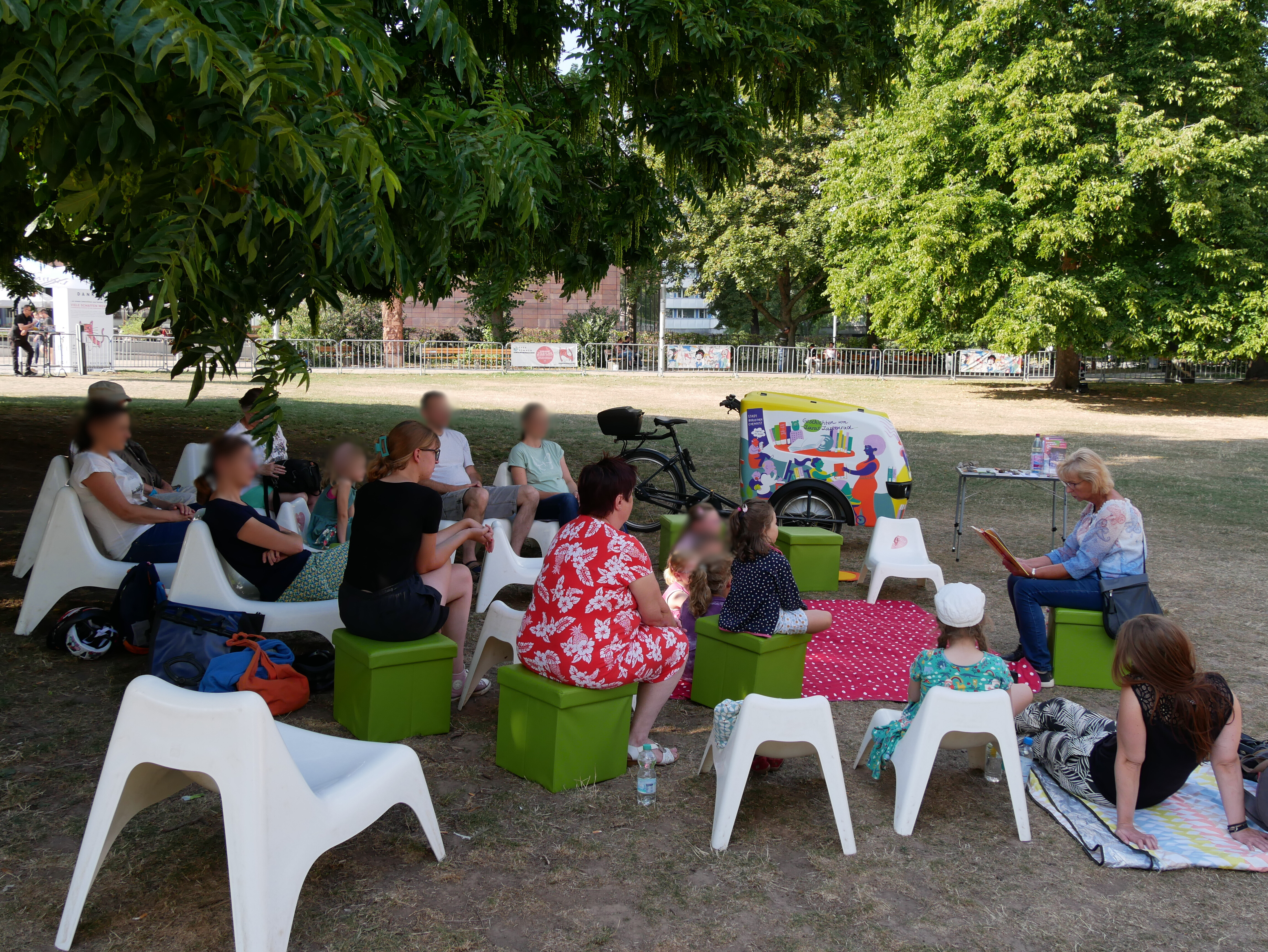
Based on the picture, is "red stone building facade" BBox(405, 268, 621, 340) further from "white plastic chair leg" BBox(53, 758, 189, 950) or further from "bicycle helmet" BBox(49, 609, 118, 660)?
"white plastic chair leg" BBox(53, 758, 189, 950)

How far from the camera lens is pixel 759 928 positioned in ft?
10.2

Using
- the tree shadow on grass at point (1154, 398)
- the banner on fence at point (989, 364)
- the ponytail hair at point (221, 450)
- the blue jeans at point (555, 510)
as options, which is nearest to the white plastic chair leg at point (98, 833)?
the ponytail hair at point (221, 450)

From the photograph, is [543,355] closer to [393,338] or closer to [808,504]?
[393,338]

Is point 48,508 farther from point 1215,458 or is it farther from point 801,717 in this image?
point 1215,458

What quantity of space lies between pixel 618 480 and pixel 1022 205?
24.4 meters

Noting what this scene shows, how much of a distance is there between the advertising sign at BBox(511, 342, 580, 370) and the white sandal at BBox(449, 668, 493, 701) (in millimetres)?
33922

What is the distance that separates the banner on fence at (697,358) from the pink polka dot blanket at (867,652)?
107 ft

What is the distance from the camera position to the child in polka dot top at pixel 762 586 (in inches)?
189

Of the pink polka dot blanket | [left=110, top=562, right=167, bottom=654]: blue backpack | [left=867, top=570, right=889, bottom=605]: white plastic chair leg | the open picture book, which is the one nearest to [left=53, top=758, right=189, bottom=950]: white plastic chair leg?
[left=110, top=562, right=167, bottom=654]: blue backpack

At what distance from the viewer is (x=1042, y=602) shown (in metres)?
5.60

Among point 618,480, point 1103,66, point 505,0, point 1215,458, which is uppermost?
point 1103,66

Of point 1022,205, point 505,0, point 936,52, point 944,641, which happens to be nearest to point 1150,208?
point 1022,205

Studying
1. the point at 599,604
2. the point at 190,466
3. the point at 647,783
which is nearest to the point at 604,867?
the point at 647,783

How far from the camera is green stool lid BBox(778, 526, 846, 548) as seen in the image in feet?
24.4
